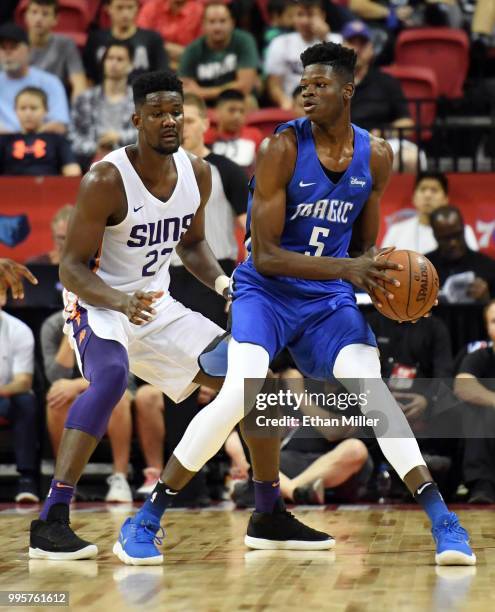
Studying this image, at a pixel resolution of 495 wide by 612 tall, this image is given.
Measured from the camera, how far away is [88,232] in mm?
5180

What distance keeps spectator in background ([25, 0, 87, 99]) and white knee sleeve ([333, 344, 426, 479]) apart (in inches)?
285

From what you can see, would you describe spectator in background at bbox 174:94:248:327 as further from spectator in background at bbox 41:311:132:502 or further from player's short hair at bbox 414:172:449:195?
player's short hair at bbox 414:172:449:195

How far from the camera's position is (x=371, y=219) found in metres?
5.25

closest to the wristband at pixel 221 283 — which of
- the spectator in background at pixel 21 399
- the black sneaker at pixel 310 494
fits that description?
the black sneaker at pixel 310 494

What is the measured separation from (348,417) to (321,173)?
9.39ft

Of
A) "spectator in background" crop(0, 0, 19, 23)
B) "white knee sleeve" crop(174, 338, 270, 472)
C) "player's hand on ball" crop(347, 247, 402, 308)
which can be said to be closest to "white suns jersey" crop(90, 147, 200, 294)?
"white knee sleeve" crop(174, 338, 270, 472)

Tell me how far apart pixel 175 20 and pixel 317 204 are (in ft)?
24.7

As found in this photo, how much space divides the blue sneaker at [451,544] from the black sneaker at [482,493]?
106 inches

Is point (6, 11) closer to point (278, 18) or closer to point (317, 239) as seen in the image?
point (278, 18)

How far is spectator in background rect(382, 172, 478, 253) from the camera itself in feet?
29.1

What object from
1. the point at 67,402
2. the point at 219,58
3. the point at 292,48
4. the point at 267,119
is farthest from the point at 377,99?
the point at 67,402

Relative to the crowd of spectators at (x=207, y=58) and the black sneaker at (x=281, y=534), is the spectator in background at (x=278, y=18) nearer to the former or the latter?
the crowd of spectators at (x=207, y=58)

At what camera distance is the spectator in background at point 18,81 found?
10883 millimetres

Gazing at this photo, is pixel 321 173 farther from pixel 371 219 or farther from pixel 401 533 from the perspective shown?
pixel 401 533
